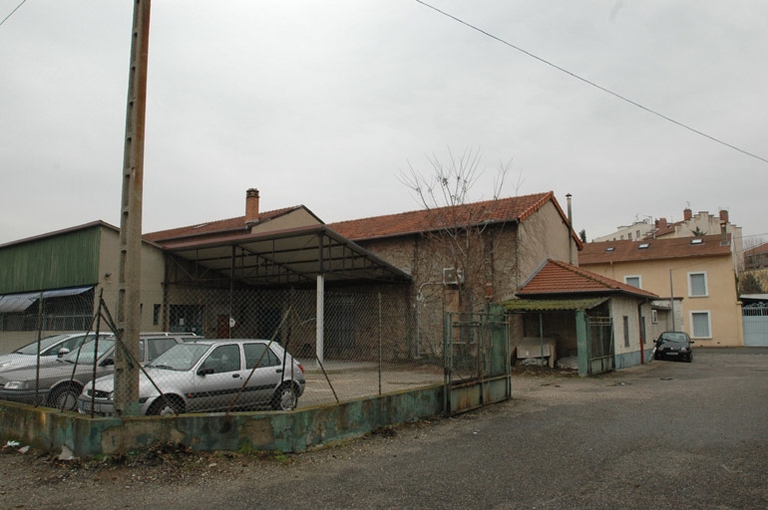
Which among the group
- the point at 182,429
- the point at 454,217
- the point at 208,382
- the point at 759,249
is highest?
the point at 759,249

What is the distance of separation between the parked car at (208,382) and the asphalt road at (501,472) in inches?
58.1

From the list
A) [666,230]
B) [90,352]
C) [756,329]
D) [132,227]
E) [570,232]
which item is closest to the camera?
[132,227]

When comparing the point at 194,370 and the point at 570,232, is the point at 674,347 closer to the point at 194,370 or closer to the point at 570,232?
the point at 570,232

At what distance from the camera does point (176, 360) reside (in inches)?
365

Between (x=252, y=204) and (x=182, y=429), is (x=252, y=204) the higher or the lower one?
the higher one

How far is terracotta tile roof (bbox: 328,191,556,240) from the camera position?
22.8m

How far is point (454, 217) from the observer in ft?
75.5

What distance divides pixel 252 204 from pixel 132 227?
67.7 feet

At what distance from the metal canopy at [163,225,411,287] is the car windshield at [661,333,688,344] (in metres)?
12.8

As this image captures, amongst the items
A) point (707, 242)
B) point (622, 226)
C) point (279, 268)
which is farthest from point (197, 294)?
point (622, 226)

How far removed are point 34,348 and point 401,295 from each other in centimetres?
1503

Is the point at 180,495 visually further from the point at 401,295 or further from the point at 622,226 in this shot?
the point at 622,226

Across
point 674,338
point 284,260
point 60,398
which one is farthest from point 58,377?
point 674,338

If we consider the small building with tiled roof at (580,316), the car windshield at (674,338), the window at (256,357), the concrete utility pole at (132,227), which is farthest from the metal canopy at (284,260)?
the car windshield at (674,338)
